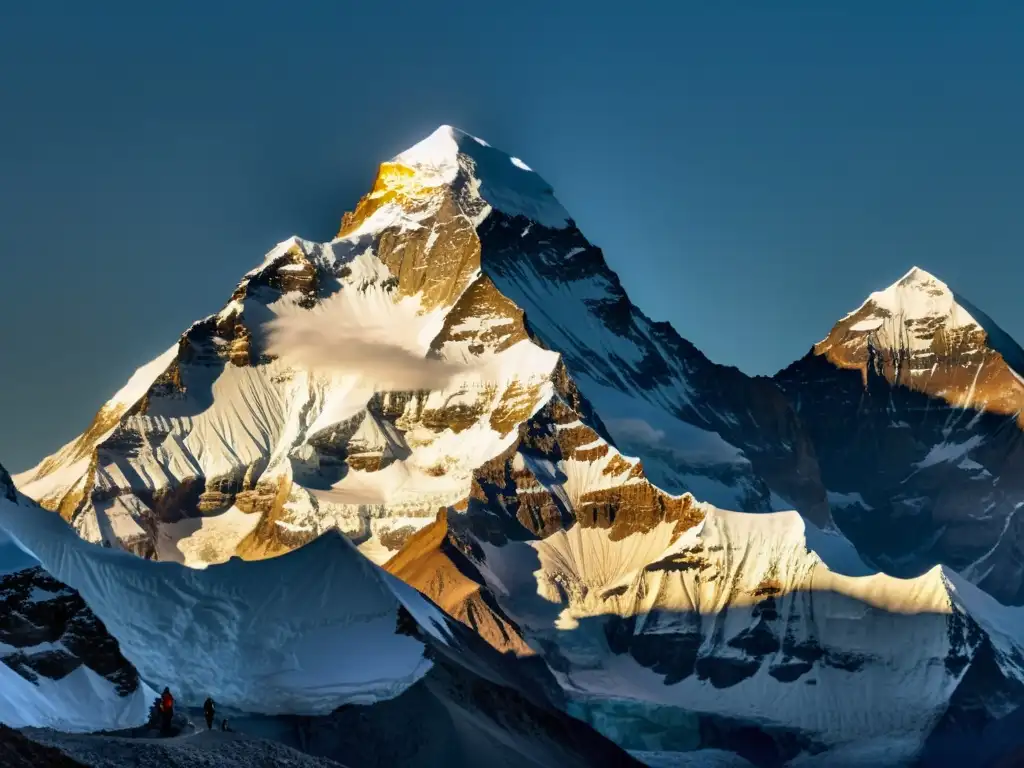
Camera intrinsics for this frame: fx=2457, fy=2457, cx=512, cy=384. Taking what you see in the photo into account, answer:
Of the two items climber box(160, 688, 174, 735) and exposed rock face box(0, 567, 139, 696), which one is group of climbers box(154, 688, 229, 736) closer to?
climber box(160, 688, 174, 735)

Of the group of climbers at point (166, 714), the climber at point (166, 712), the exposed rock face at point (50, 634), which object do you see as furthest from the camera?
the exposed rock face at point (50, 634)

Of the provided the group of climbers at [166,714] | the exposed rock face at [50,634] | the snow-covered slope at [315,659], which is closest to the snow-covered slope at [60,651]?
the exposed rock face at [50,634]

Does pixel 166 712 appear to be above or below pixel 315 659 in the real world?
below

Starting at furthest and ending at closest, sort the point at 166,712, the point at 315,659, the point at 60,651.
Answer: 1. the point at 315,659
2. the point at 60,651
3. the point at 166,712

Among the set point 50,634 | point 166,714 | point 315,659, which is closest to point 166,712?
point 166,714

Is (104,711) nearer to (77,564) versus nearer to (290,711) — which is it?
(290,711)

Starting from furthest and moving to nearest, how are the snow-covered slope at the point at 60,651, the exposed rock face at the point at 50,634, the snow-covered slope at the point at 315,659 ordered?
the snow-covered slope at the point at 315,659 < the exposed rock face at the point at 50,634 < the snow-covered slope at the point at 60,651

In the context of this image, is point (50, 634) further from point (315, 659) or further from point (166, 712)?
point (315, 659)

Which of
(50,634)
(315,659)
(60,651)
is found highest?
(315,659)

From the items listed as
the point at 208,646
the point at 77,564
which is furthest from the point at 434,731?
the point at 77,564

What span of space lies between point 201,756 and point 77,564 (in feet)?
353

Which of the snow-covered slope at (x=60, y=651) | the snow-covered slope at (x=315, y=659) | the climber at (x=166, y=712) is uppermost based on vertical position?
the snow-covered slope at (x=315, y=659)

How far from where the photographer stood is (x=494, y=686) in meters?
197

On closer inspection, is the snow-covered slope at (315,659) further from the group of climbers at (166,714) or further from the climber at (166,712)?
the climber at (166,712)
